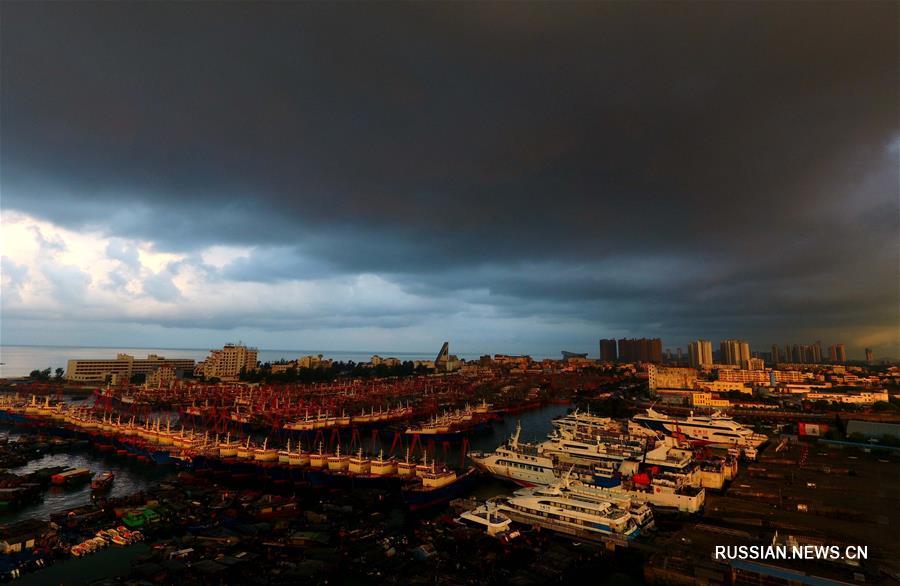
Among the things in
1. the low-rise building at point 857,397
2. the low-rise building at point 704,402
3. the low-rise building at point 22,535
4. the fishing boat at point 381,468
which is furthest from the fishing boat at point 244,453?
the low-rise building at point 857,397

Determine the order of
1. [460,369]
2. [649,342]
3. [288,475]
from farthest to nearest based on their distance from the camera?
[649,342] → [460,369] → [288,475]

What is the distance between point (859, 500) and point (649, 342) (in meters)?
162

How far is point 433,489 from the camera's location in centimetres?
2055

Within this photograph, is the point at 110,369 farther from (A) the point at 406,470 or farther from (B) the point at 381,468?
(A) the point at 406,470

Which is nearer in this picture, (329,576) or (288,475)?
(329,576)

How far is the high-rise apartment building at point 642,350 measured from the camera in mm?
169625

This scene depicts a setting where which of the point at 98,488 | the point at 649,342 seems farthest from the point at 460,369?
the point at 98,488

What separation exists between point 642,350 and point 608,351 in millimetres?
19582

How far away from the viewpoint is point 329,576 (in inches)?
521

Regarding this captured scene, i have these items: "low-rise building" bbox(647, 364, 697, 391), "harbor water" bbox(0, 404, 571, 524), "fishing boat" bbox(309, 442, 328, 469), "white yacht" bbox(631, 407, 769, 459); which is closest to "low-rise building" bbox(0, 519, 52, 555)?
"harbor water" bbox(0, 404, 571, 524)

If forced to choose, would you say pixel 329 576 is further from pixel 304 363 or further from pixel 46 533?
pixel 304 363

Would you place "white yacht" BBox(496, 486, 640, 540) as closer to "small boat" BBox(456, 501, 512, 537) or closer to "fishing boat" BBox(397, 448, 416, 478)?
"small boat" BBox(456, 501, 512, 537)

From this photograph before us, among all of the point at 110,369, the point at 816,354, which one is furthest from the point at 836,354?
the point at 110,369

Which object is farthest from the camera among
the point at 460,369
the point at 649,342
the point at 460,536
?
the point at 649,342
